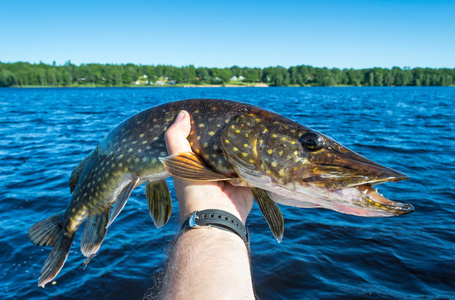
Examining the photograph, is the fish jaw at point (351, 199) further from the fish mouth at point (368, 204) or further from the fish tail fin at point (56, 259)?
the fish tail fin at point (56, 259)

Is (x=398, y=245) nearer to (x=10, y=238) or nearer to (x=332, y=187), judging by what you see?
(x=332, y=187)

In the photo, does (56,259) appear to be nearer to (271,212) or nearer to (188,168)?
(188,168)

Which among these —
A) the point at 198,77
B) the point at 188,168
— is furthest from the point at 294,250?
the point at 198,77

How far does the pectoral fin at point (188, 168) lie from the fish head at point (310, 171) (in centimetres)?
28

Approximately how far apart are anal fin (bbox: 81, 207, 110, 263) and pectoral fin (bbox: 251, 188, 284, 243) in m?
1.56

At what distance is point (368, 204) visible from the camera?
2.30 metres

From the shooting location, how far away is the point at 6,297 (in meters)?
4.43

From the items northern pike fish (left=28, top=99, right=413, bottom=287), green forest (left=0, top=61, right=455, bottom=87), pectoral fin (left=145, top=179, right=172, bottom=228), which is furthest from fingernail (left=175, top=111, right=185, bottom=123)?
green forest (left=0, top=61, right=455, bottom=87)

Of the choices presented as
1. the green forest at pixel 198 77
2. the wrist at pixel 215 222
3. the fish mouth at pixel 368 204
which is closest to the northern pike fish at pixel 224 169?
the fish mouth at pixel 368 204

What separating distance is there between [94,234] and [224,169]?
→ 1.49 m

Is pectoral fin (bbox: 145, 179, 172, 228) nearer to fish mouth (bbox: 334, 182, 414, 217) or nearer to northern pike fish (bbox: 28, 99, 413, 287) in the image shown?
northern pike fish (bbox: 28, 99, 413, 287)

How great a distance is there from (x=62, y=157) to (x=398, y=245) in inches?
430

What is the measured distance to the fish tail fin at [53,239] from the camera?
3.13 m

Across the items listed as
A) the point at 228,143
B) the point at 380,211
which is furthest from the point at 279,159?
the point at 380,211
